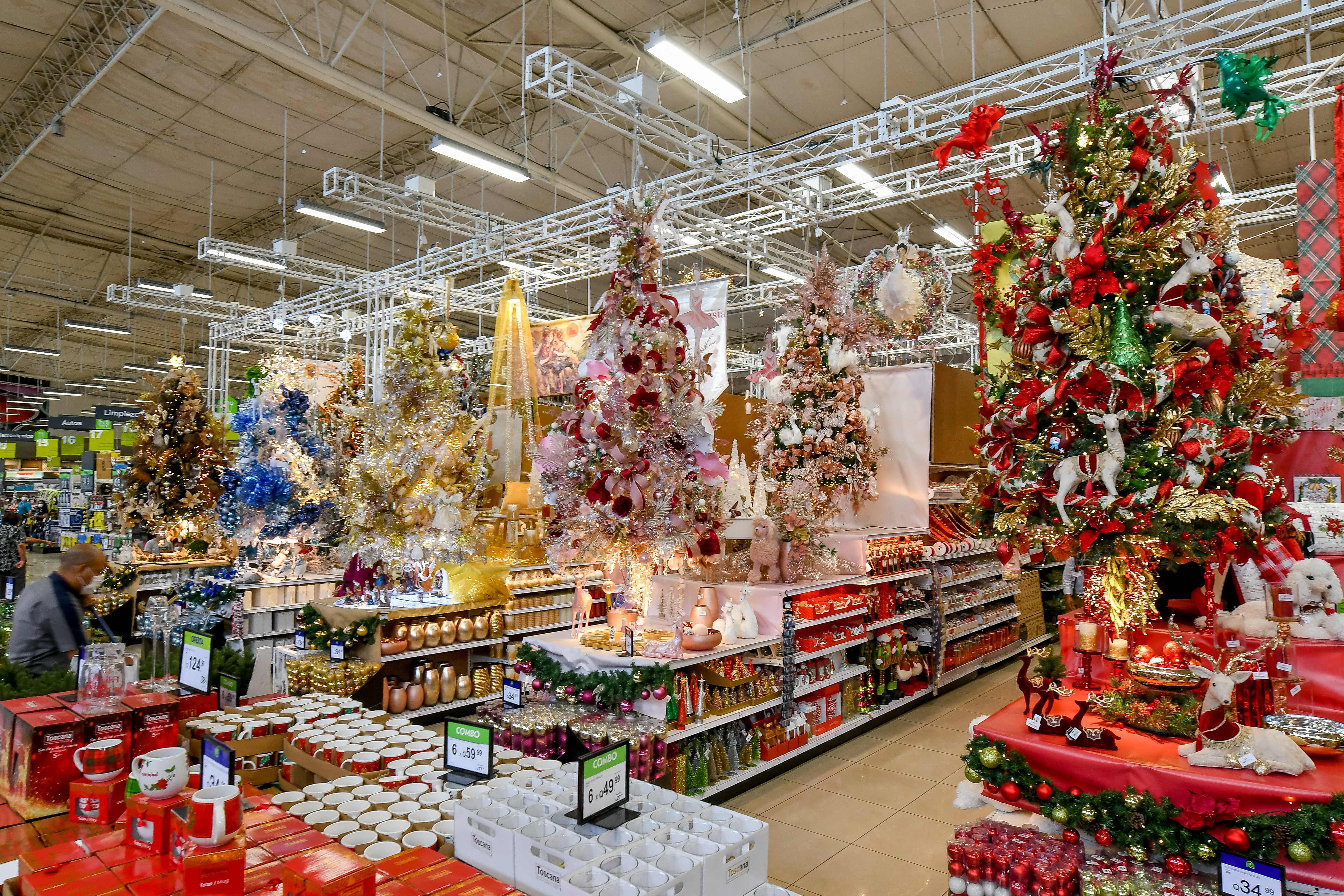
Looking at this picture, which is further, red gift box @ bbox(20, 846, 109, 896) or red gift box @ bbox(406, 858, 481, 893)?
red gift box @ bbox(406, 858, 481, 893)

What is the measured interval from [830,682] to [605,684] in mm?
2359

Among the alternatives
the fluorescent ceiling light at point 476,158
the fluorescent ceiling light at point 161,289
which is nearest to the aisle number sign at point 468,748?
the fluorescent ceiling light at point 476,158

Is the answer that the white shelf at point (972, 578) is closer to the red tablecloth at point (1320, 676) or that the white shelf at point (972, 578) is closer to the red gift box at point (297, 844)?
the red tablecloth at point (1320, 676)

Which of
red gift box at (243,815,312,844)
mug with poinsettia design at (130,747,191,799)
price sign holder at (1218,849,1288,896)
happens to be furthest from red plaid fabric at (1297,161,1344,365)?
mug with poinsettia design at (130,747,191,799)

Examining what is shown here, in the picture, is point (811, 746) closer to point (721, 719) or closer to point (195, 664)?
point (721, 719)

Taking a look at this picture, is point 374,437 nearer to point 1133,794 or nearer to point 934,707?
point 1133,794

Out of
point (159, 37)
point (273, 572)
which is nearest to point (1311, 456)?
point (273, 572)

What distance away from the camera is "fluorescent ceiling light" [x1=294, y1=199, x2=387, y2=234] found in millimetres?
9133

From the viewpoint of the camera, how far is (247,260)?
37.6 feet

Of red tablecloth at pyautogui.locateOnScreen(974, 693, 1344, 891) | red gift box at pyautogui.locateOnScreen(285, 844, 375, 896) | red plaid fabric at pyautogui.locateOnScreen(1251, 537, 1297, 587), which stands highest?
red plaid fabric at pyautogui.locateOnScreen(1251, 537, 1297, 587)

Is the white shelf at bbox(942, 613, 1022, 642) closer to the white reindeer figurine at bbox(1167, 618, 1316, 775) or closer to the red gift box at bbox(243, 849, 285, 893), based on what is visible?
the white reindeer figurine at bbox(1167, 618, 1316, 775)

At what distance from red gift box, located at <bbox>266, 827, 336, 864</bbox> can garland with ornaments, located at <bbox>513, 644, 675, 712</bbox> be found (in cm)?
249

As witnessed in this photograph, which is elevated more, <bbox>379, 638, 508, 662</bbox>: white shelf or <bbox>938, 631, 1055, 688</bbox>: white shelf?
<bbox>379, 638, 508, 662</bbox>: white shelf

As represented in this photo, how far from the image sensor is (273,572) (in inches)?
290
